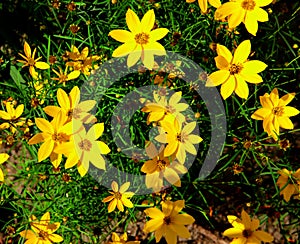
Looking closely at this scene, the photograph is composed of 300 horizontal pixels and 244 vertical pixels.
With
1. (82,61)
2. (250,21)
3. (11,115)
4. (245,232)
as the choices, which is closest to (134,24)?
(82,61)

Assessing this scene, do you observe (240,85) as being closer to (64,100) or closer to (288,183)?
(288,183)

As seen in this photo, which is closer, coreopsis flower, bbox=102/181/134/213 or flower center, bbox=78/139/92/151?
flower center, bbox=78/139/92/151

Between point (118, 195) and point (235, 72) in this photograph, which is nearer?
point (235, 72)

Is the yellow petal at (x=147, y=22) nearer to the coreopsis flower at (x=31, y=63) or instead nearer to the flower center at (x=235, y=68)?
the flower center at (x=235, y=68)

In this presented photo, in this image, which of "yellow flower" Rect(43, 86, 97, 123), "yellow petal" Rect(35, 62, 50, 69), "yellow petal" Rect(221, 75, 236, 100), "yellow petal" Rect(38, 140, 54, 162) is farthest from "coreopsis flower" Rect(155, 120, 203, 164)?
"yellow petal" Rect(35, 62, 50, 69)

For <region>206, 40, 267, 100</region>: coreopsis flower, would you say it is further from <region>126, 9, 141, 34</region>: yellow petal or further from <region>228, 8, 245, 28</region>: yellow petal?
<region>126, 9, 141, 34</region>: yellow petal

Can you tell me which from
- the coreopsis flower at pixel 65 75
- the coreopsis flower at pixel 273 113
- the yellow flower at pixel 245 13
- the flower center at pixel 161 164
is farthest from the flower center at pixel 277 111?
the coreopsis flower at pixel 65 75
